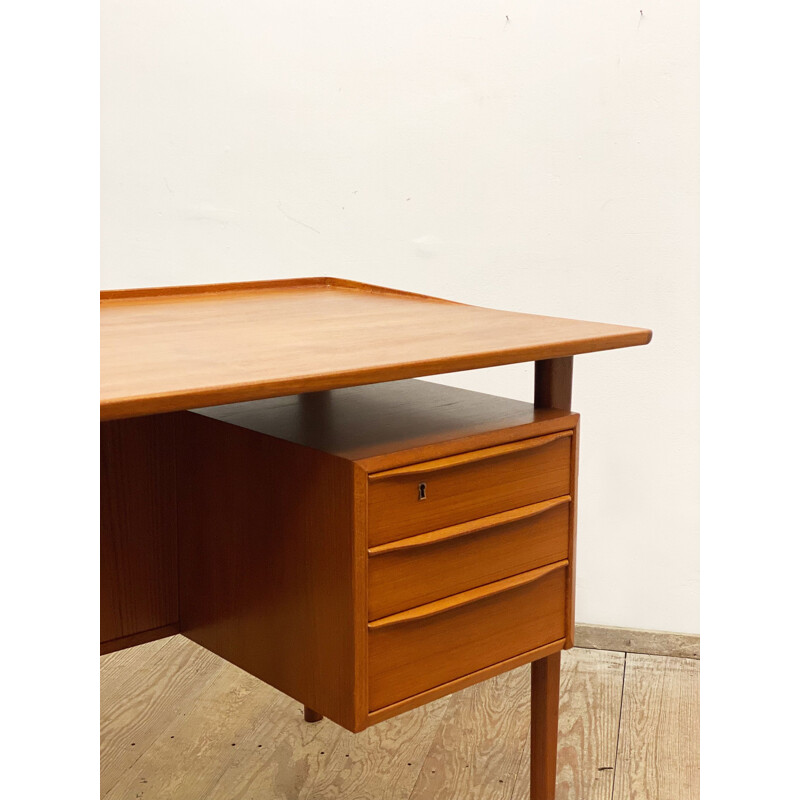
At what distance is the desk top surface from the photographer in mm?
980

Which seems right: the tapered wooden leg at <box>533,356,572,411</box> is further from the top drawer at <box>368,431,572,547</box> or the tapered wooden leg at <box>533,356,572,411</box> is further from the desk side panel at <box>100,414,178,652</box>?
the desk side panel at <box>100,414,178,652</box>

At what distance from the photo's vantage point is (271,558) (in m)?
1.34

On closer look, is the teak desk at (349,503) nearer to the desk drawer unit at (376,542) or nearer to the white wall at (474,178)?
the desk drawer unit at (376,542)

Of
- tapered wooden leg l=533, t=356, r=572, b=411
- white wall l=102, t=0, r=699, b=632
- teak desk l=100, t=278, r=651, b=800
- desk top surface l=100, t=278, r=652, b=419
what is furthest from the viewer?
white wall l=102, t=0, r=699, b=632

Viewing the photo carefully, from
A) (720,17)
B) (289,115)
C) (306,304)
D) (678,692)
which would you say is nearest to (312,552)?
(306,304)

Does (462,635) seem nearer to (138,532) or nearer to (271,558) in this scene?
(271,558)

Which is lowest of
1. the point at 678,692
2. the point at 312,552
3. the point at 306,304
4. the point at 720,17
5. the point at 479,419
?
the point at 678,692

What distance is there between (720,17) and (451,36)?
1.80 m

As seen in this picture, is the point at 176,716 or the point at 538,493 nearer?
the point at 538,493

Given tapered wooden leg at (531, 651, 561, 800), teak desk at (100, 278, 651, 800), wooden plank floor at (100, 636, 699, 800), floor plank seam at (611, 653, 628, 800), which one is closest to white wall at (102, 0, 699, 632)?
floor plank seam at (611, 653, 628, 800)

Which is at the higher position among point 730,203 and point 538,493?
point 730,203

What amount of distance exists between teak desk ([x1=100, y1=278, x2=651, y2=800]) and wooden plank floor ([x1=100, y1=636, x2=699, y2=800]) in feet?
0.93

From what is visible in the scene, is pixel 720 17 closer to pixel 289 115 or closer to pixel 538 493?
pixel 538 493

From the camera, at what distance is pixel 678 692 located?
2197 millimetres
